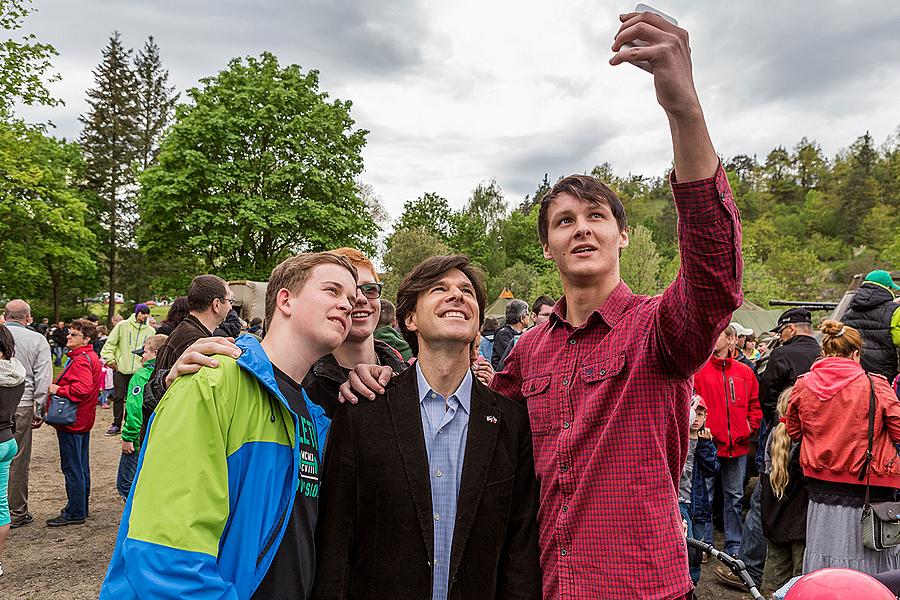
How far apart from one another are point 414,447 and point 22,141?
25.0m

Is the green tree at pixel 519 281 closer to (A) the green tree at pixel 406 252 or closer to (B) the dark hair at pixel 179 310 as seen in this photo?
(A) the green tree at pixel 406 252

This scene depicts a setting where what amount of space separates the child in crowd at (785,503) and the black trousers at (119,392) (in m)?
10.6

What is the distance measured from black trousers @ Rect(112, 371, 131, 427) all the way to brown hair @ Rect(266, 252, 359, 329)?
401 inches

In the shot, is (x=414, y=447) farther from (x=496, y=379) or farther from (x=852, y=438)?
(x=852, y=438)

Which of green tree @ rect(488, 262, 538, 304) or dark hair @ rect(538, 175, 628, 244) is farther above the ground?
green tree @ rect(488, 262, 538, 304)

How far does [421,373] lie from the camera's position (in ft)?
8.09

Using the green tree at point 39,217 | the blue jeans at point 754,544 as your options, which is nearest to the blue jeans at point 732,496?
the blue jeans at point 754,544

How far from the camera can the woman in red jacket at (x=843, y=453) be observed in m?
4.43

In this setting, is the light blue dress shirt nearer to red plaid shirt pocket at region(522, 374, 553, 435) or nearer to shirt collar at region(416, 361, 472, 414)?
shirt collar at region(416, 361, 472, 414)

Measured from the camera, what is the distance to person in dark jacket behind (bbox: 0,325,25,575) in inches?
214

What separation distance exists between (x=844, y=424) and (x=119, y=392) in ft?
39.6

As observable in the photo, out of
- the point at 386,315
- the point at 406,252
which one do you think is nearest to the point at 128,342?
the point at 386,315

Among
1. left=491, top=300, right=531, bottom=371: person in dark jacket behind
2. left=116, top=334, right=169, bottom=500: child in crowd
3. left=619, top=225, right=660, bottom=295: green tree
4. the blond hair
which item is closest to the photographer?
the blond hair

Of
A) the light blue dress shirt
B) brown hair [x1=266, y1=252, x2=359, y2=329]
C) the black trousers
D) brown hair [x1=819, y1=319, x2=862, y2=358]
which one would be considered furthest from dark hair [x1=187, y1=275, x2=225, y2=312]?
the black trousers
